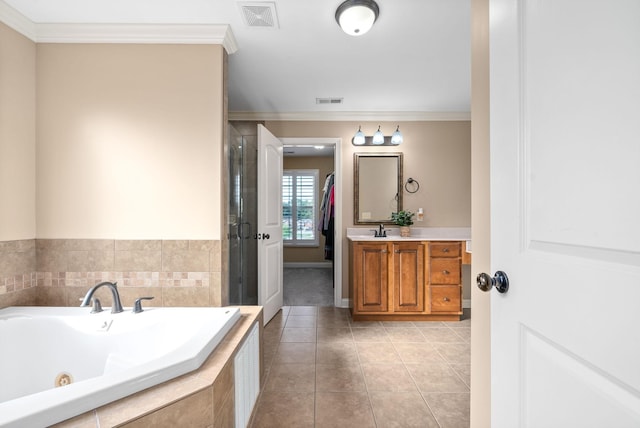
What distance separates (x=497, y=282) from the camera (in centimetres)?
87

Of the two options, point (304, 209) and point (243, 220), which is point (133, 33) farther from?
point (304, 209)

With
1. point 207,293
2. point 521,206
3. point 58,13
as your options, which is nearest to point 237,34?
point 58,13

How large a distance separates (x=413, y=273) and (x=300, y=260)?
12.0ft

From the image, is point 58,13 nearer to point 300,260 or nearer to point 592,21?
point 592,21

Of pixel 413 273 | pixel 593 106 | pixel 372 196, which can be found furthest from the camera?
pixel 372 196

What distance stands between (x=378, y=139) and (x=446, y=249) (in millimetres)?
1440

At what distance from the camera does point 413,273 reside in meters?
3.16

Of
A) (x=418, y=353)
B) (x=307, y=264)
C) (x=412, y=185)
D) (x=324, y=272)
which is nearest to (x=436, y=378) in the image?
(x=418, y=353)

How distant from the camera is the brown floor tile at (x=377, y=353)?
235 centimetres

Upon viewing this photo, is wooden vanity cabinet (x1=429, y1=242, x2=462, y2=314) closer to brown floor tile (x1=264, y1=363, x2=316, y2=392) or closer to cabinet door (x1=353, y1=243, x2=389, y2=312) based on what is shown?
cabinet door (x1=353, y1=243, x2=389, y2=312)

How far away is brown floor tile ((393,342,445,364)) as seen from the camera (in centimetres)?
235

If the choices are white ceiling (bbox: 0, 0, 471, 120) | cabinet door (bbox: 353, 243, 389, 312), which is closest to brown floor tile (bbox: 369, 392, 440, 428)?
cabinet door (bbox: 353, 243, 389, 312)

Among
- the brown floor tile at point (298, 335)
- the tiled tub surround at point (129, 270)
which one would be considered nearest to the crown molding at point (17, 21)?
the tiled tub surround at point (129, 270)

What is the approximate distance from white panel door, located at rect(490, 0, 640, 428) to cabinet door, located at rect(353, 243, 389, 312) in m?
2.25
